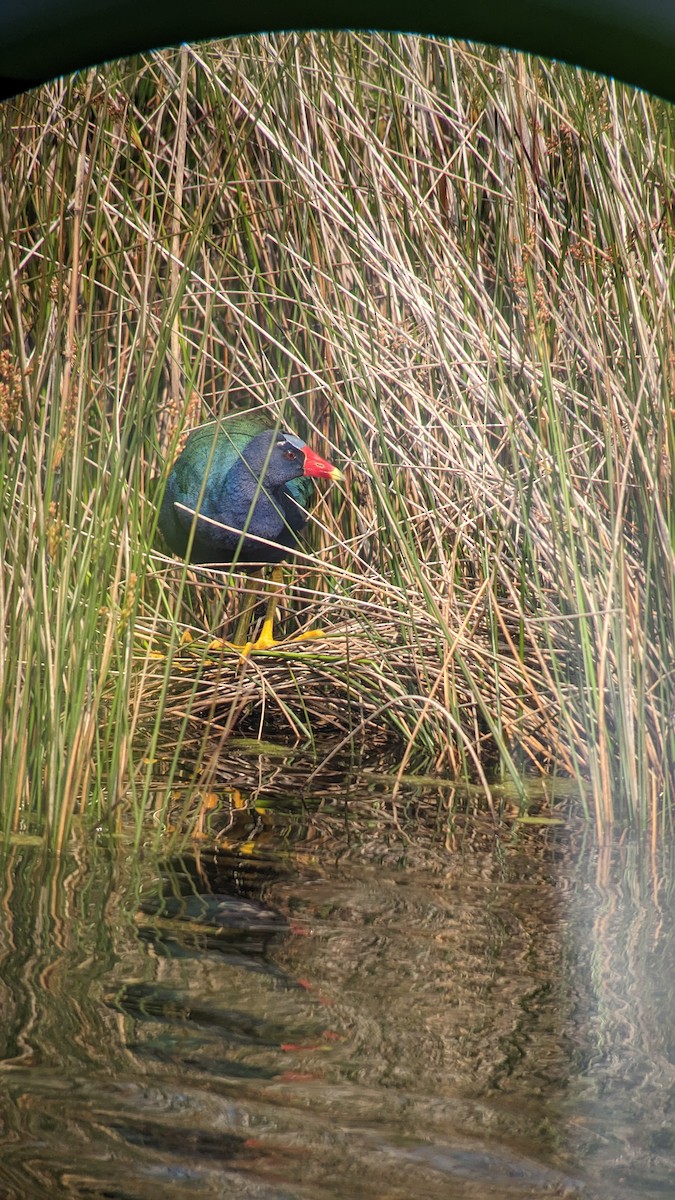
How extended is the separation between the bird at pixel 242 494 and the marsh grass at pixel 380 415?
0.09 m

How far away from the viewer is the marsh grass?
176 centimetres

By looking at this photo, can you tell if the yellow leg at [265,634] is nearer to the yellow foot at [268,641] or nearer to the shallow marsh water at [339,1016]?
the yellow foot at [268,641]

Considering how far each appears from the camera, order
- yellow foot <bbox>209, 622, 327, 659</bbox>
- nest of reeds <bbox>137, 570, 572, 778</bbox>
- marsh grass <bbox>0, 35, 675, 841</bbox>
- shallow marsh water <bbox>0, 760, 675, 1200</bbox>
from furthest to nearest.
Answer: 1. yellow foot <bbox>209, 622, 327, 659</bbox>
2. nest of reeds <bbox>137, 570, 572, 778</bbox>
3. marsh grass <bbox>0, 35, 675, 841</bbox>
4. shallow marsh water <bbox>0, 760, 675, 1200</bbox>

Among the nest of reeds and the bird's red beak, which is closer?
the nest of reeds

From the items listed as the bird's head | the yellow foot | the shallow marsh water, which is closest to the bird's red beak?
the bird's head

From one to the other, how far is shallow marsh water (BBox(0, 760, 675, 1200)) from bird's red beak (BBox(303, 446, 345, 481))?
103 centimetres

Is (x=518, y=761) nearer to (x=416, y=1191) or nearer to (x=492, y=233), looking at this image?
(x=492, y=233)

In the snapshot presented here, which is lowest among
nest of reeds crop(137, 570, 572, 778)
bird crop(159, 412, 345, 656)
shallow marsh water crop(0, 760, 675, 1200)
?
shallow marsh water crop(0, 760, 675, 1200)

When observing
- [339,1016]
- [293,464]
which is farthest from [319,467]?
[339,1016]

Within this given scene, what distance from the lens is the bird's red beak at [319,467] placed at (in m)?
2.88

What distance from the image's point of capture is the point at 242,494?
303 cm

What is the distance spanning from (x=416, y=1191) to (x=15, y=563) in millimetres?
1044

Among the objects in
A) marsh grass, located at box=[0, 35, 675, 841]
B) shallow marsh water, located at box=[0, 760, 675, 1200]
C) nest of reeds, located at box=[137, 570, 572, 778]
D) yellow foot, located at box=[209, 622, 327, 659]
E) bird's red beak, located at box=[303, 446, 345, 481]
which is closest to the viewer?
shallow marsh water, located at box=[0, 760, 675, 1200]

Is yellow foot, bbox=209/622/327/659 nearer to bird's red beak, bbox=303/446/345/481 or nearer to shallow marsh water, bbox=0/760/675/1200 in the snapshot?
bird's red beak, bbox=303/446/345/481
